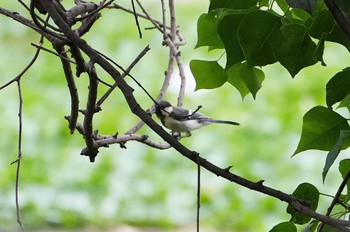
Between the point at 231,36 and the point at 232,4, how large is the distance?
0.03 meters

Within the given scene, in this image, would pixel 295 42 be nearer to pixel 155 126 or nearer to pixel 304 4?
pixel 304 4

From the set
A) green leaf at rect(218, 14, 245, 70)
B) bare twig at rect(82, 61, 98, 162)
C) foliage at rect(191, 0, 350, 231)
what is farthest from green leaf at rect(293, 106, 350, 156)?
bare twig at rect(82, 61, 98, 162)

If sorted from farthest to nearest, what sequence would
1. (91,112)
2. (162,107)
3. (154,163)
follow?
(154,163) → (162,107) → (91,112)

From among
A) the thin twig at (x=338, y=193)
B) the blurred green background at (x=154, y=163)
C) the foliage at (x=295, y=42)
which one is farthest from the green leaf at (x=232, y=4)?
the blurred green background at (x=154, y=163)

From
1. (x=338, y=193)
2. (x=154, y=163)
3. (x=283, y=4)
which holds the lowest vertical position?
(x=338, y=193)

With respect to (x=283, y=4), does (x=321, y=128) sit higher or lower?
lower

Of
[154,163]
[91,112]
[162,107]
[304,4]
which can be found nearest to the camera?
[304,4]

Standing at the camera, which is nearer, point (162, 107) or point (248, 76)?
point (248, 76)

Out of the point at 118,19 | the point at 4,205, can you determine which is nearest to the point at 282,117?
the point at 4,205

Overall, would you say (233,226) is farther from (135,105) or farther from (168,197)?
(135,105)

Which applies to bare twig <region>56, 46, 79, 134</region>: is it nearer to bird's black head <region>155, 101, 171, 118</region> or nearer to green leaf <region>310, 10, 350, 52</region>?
bird's black head <region>155, 101, 171, 118</region>

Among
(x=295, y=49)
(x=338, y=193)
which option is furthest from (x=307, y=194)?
(x=295, y=49)

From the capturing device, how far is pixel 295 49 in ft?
2.36

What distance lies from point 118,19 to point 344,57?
178 centimetres
